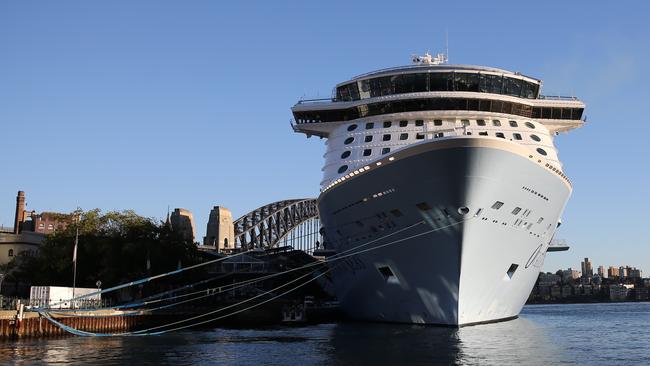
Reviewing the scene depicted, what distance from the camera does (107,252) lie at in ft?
173

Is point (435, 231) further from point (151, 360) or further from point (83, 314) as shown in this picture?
→ point (83, 314)

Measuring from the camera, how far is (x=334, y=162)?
34188mm

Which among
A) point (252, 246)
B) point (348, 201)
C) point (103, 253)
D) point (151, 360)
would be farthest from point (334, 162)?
point (252, 246)

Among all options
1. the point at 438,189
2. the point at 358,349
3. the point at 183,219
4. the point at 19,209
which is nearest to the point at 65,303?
the point at 358,349

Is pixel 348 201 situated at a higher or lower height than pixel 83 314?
higher

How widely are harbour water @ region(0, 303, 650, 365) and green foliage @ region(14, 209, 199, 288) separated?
1922 cm

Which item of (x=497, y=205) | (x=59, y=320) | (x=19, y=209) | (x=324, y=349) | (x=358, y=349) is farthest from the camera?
(x=19, y=209)

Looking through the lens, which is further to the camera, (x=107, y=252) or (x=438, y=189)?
(x=107, y=252)

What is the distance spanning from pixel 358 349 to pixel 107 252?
33246 millimetres

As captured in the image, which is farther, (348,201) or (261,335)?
(261,335)

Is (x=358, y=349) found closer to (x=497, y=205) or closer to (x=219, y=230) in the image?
(x=497, y=205)

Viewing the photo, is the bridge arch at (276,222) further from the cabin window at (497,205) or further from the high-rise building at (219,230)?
the cabin window at (497,205)

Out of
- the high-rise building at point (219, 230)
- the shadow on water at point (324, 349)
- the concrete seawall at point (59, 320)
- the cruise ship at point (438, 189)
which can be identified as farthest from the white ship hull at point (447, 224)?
the high-rise building at point (219, 230)

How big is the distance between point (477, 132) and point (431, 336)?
11467 mm
